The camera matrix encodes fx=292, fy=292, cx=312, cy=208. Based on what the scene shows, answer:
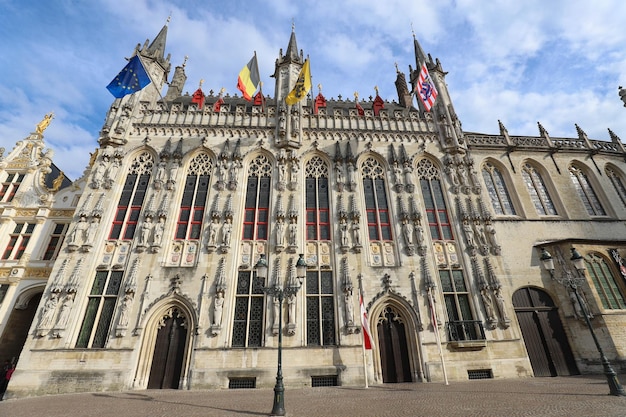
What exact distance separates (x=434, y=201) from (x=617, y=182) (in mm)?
16427

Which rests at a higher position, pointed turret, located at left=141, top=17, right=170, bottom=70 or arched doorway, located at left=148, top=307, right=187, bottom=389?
pointed turret, located at left=141, top=17, right=170, bottom=70

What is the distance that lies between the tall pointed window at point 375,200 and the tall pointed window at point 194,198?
10479 millimetres

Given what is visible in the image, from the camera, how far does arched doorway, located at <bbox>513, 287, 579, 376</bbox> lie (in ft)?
51.1

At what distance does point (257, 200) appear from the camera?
18625 mm

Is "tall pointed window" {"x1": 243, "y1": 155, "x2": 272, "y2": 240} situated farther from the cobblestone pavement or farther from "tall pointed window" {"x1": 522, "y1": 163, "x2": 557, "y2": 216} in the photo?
"tall pointed window" {"x1": 522, "y1": 163, "x2": 557, "y2": 216}

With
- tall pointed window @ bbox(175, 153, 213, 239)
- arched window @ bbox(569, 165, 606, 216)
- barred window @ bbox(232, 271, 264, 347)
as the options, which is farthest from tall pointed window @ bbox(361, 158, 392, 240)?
arched window @ bbox(569, 165, 606, 216)

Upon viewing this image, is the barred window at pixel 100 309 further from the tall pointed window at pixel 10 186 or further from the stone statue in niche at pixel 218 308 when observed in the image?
the tall pointed window at pixel 10 186

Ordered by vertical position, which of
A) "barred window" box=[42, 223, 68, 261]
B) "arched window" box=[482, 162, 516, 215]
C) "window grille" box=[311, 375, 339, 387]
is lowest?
"window grille" box=[311, 375, 339, 387]

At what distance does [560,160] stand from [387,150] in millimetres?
13917

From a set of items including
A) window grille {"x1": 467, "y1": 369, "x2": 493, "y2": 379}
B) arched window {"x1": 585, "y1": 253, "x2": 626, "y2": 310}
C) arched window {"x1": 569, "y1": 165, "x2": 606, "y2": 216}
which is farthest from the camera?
arched window {"x1": 569, "y1": 165, "x2": 606, "y2": 216}

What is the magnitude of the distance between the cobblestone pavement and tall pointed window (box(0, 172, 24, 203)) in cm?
1452

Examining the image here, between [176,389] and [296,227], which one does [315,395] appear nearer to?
[176,389]

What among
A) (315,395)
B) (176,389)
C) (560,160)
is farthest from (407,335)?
(560,160)

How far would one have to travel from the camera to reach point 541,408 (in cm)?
796
